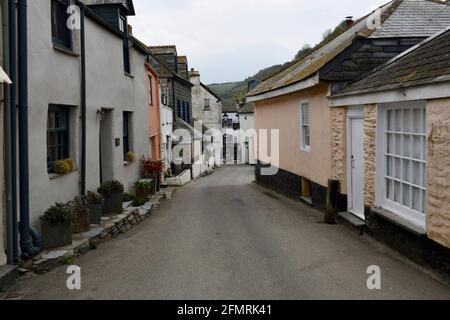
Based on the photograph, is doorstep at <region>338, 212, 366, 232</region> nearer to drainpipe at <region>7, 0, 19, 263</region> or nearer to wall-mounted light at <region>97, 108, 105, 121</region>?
wall-mounted light at <region>97, 108, 105, 121</region>

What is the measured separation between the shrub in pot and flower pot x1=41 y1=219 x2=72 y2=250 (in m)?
0.85

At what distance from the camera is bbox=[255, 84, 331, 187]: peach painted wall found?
12352 mm

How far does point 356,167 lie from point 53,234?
6.33 meters

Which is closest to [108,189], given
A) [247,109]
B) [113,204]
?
[113,204]

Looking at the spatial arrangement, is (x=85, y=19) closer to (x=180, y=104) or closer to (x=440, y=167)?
(x=440, y=167)

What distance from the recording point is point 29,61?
7922 millimetres

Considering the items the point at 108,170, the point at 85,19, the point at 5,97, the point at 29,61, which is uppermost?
the point at 85,19

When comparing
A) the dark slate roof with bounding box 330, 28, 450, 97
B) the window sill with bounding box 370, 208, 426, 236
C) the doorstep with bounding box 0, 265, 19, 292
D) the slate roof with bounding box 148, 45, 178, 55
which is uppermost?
the slate roof with bounding box 148, 45, 178, 55

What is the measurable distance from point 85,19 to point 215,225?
5.27 meters

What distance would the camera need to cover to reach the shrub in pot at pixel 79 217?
29.7 feet

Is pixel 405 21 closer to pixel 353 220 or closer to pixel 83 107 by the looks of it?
pixel 353 220

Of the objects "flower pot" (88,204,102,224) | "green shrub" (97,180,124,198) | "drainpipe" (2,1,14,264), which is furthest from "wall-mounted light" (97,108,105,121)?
"drainpipe" (2,1,14,264)

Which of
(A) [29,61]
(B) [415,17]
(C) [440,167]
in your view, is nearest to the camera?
(C) [440,167]
